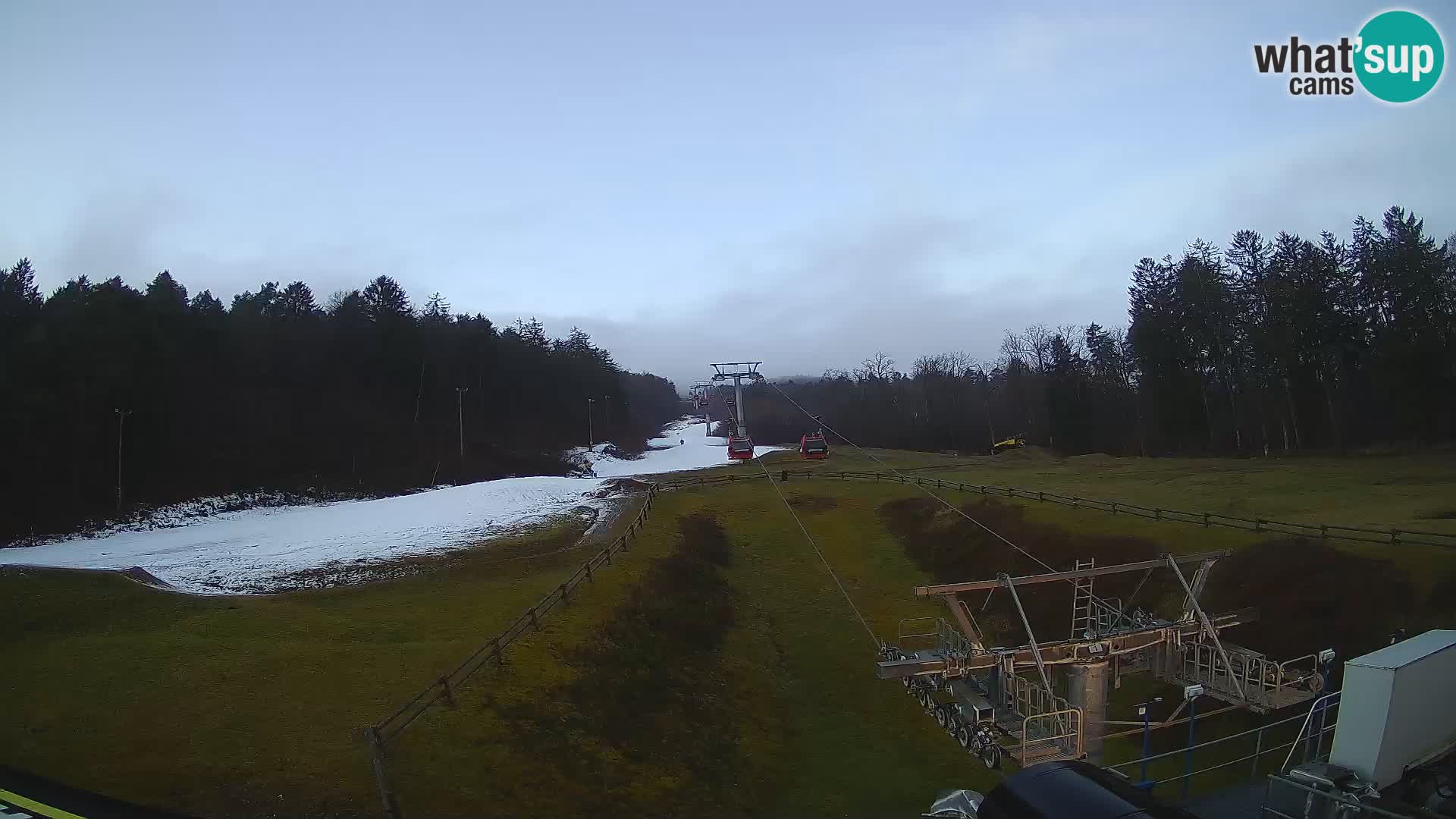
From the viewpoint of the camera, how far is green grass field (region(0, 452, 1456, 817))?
38.6 feet

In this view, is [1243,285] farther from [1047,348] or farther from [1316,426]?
[1047,348]

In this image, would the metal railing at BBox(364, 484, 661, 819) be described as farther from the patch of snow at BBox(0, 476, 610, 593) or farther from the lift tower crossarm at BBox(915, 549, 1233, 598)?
the lift tower crossarm at BBox(915, 549, 1233, 598)

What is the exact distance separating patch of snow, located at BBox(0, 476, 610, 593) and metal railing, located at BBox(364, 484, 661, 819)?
8899mm

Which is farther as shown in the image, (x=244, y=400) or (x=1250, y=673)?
(x=244, y=400)

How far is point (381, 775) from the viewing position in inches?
438

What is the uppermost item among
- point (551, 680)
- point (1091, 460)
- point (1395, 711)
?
point (1395, 711)

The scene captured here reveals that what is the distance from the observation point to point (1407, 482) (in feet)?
92.2

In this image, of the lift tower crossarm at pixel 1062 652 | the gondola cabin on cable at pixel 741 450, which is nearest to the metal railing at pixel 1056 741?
the lift tower crossarm at pixel 1062 652

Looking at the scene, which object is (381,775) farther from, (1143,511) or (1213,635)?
(1143,511)

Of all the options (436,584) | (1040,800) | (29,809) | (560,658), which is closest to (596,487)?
(436,584)

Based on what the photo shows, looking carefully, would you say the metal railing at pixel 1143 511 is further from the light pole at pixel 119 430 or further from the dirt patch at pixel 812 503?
the light pole at pixel 119 430

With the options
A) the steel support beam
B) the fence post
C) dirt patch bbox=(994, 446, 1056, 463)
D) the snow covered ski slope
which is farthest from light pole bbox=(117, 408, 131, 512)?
dirt patch bbox=(994, 446, 1056, 463)

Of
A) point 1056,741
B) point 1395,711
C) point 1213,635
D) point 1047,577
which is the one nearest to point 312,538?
point 1047,577

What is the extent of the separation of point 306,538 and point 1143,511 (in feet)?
114
